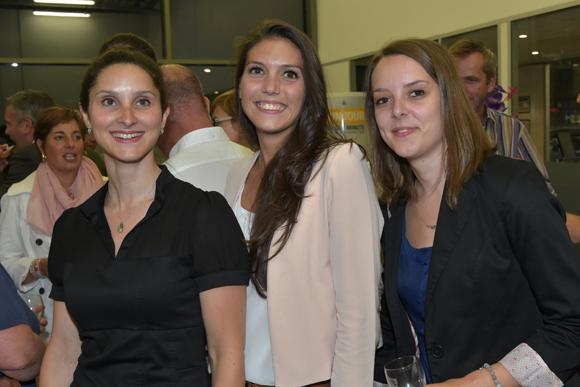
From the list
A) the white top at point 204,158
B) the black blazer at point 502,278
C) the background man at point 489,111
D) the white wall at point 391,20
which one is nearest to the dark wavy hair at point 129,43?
the white top at point 204,158

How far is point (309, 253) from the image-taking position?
163 cm

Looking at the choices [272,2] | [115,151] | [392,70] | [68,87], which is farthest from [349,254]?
[272,2]

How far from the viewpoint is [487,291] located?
1.50 m

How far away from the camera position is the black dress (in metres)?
1.50

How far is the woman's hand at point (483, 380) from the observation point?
1.44 meters

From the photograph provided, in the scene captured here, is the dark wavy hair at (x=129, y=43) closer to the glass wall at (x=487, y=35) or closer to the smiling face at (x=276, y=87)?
the smiling face at (x=276, y=87)

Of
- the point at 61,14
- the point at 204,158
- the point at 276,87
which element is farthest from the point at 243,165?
the point at 61,14

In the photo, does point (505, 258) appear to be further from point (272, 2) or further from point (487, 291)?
point (272, 2)

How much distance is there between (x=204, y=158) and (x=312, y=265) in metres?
0.88

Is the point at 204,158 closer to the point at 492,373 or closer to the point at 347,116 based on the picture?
the point at 492,373

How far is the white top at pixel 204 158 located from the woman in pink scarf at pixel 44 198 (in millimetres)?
1118

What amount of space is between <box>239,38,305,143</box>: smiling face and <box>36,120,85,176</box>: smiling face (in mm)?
2030

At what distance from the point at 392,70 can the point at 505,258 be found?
2.17 feet

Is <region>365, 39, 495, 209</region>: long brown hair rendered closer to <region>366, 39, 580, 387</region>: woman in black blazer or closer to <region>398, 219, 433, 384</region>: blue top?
<region>366, 39, 580, 387</region>: woman in black blazer
